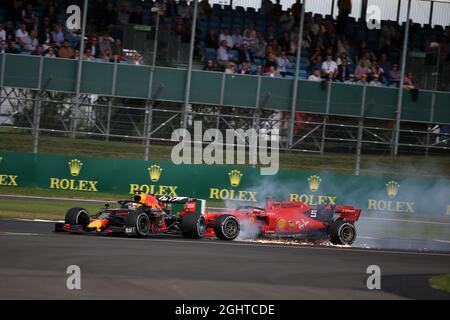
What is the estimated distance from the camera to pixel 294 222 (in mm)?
19750

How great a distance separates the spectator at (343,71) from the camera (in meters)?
32.0

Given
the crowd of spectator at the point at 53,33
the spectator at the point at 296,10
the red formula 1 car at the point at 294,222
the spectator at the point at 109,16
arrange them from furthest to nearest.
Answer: the spectator at the point at 296,10 → the spectator at the point at 109,16 → the crowd of spectator at the point at 53,33 → the red formula 1 car at the point at 294,222

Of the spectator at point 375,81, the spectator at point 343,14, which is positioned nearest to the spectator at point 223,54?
the spectator at point 343,14

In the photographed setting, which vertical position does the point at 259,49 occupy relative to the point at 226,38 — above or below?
below

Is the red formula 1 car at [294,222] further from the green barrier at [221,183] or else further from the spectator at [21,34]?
the spectator at [21,34]

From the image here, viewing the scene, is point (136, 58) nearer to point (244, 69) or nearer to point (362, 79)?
point (244, 69)

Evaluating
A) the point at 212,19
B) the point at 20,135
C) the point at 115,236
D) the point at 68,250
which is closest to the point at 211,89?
the point at 212,19

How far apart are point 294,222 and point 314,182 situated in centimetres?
1006

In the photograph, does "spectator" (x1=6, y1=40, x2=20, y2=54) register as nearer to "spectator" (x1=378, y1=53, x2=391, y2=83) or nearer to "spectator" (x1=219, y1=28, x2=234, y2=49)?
"spectator" (x1=219, y1=28, x2=234, y2=49)

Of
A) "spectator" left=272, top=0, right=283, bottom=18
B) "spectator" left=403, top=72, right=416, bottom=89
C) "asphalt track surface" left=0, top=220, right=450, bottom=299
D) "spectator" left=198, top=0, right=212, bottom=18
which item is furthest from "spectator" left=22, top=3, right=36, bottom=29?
"spectator" left=403, top=72, right=416, bottom=89

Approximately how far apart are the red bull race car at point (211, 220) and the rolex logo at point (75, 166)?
8.49 metres

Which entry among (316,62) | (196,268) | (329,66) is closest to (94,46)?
(316,62)

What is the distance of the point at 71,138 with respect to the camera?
28.5 metres
